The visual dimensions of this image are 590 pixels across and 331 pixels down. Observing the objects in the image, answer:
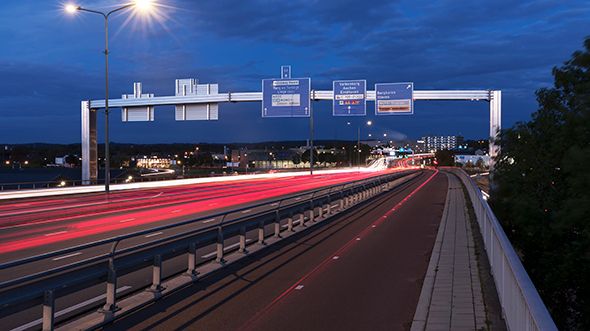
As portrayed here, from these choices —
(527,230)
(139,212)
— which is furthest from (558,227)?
(139,212)

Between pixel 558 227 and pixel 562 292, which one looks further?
pixel 562 292

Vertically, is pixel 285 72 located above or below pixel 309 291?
above

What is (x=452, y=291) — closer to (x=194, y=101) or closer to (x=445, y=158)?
(x=194, y=101)

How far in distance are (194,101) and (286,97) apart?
20.7ft

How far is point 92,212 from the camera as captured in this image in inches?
974

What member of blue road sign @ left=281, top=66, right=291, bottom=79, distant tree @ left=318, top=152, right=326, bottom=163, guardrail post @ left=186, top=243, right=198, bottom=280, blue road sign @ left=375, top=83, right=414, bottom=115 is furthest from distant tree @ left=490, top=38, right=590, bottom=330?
distant tree @ left=318, top=152, right=326, bottom=163

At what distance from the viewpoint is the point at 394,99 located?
39344 mm

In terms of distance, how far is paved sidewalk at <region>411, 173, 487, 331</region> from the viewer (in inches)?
292

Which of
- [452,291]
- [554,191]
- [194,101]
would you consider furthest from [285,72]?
[452,291]

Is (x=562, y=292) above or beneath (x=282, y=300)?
beneath

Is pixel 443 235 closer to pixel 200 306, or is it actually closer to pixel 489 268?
pixel 489 268

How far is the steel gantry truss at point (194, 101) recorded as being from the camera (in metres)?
36.7

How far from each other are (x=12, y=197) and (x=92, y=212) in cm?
1039

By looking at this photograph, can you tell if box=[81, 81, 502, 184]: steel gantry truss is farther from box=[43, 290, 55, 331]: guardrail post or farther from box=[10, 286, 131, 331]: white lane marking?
box=[43, 290, 55, 331]: guardrail post
